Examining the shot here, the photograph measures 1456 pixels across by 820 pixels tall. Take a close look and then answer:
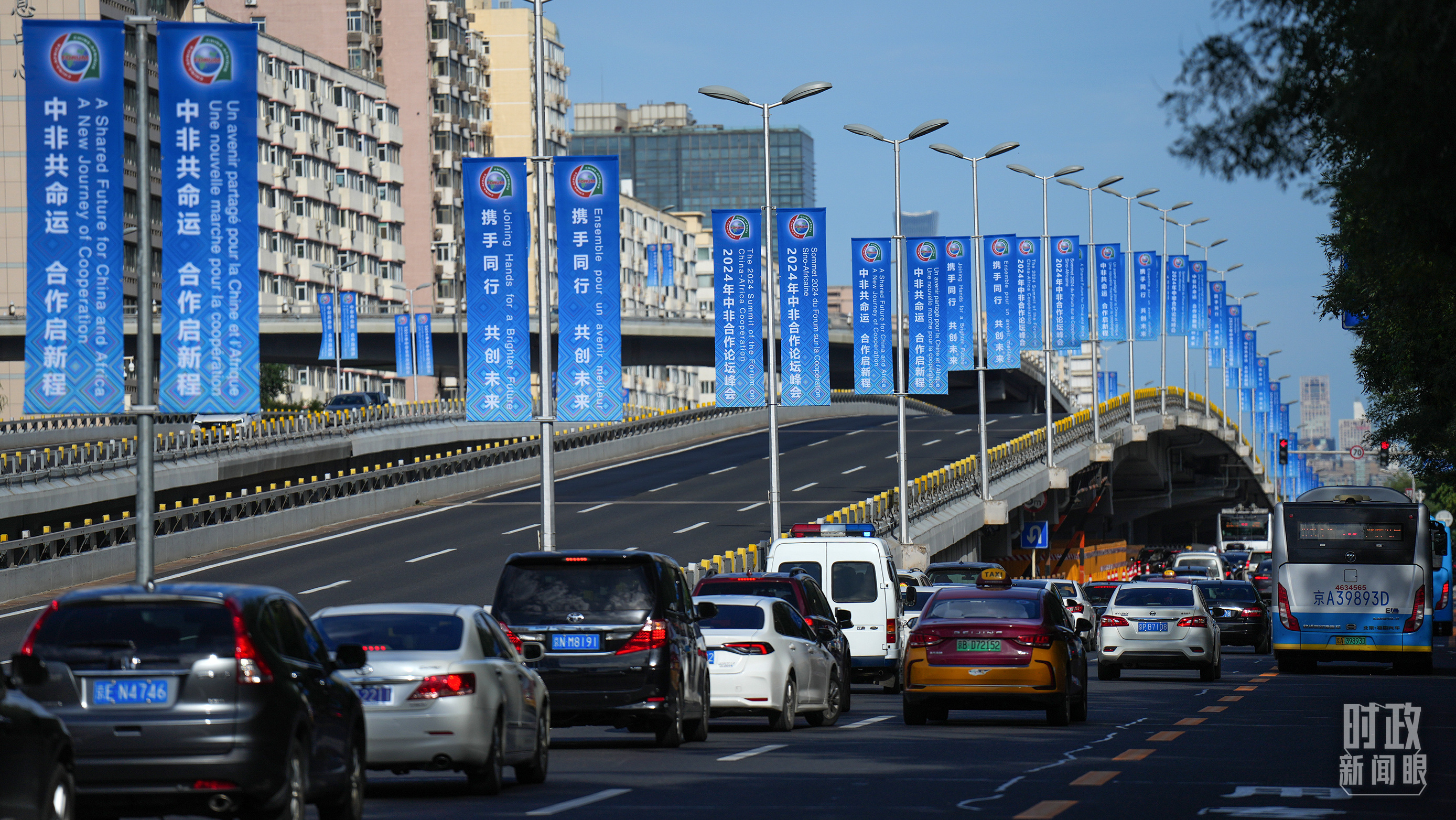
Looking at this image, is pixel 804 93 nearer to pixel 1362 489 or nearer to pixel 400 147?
pixel 1362 489

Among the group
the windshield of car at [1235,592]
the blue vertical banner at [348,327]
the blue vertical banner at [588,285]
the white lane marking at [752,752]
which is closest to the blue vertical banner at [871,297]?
the windshield of car at [1235,592]

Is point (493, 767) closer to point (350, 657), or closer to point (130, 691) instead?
point (350, 657)

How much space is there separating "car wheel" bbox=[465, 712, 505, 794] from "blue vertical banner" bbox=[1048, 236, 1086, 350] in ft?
158

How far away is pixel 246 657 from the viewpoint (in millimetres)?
9984

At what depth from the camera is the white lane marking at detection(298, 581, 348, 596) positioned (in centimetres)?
3959

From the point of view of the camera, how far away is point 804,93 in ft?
135

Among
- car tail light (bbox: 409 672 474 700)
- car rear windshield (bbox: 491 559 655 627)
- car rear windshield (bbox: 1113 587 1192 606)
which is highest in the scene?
car rear windshield (bbox: 491 559 655 627)

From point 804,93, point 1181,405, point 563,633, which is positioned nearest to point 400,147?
point 1181,405

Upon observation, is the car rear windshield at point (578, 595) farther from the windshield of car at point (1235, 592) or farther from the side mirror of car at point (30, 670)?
the windshield of car at point (1235, 592)

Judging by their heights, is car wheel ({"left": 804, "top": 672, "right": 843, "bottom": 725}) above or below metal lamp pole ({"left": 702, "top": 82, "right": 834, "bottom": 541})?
below

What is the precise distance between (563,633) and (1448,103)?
30.3ft

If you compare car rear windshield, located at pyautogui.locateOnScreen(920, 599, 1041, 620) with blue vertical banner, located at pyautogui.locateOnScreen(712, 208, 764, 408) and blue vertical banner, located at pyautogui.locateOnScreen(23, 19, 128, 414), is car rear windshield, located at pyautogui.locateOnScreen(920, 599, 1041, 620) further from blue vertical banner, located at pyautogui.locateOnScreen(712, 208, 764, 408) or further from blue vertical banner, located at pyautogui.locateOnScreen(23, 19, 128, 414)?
blue vertical banner, located at pyautogui.locateOnScreen(712, 208, 764, 408)

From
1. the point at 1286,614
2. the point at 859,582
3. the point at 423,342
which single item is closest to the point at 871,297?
the point at 1286,614

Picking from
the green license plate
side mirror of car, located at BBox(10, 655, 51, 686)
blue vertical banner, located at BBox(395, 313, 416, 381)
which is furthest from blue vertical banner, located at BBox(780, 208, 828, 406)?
blue vertical banner, located at BBox(395, 313, 416, 381)
